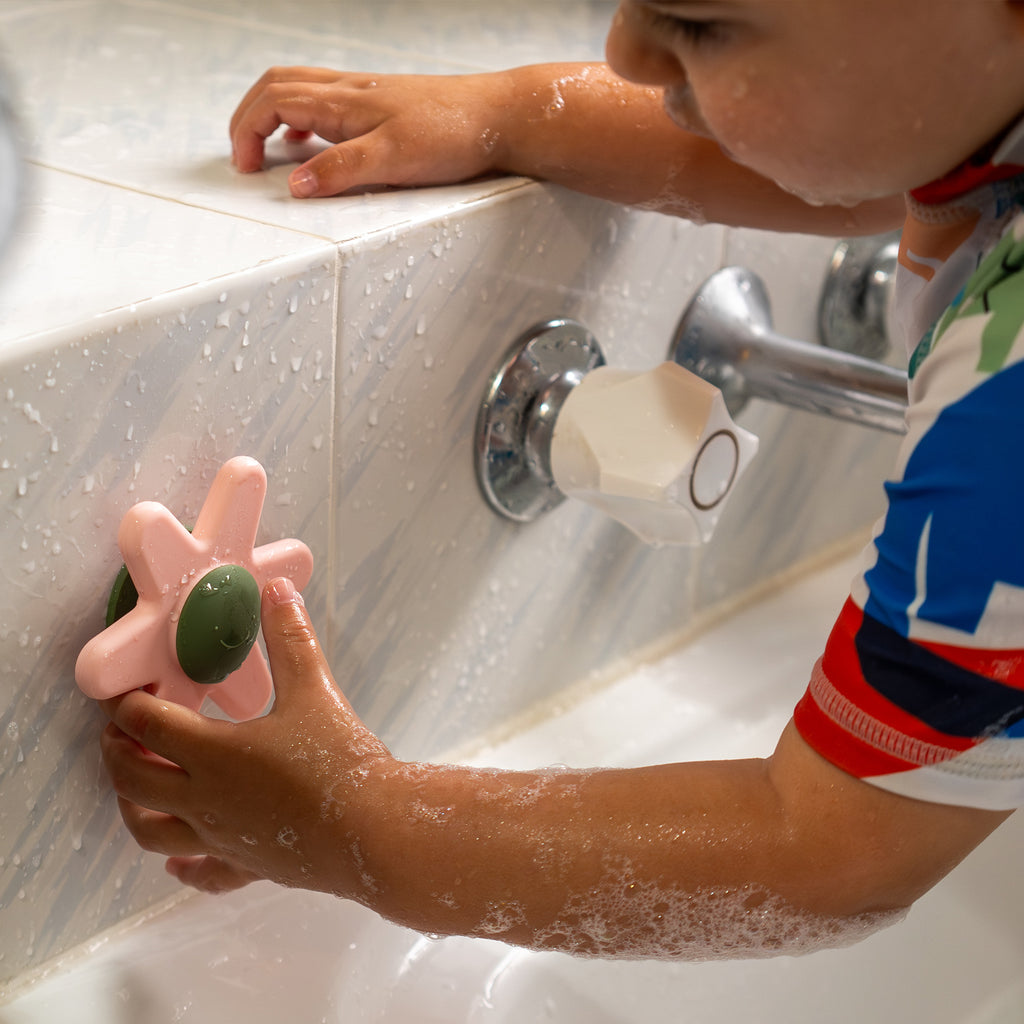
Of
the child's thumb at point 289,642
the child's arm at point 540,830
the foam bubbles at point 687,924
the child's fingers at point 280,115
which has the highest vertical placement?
the child's fingers at point 280,115

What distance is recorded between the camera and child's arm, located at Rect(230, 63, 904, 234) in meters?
0.64

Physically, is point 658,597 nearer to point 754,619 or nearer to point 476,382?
point 754,619

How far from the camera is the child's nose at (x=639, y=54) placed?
45cm

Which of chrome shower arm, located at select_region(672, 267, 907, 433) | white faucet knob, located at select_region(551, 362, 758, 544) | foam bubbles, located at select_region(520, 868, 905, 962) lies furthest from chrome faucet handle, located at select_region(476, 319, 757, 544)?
foam bubbles, located at select_region(520, 868, 905, 962)

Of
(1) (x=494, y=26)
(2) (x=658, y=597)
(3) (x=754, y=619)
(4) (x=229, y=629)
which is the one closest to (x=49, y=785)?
(4) (x=229, y=629)

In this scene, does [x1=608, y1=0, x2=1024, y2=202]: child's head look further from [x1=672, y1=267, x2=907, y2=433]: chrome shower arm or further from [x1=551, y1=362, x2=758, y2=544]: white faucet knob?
[x1=672, y1=267, x2=907, y2=433]: chrome shower arm

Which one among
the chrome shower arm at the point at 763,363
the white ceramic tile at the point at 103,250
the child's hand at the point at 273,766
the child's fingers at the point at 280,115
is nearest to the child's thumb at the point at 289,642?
the child's hand at the point at 273,766

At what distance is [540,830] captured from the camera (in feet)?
1.58

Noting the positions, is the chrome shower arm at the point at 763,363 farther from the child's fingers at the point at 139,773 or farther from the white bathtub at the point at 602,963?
the child's fingers at the point at 139,773

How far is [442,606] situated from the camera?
0.72m

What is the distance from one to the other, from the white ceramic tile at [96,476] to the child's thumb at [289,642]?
0.17 ft

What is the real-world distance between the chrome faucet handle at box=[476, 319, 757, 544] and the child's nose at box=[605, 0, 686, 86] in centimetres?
20

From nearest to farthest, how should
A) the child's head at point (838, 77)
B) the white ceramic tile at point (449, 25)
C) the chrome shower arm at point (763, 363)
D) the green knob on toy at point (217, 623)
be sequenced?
the child's head at point (838, 77) < the green knob on toy at point (217, 623) < the chrome shower arm at point (763, 363) < the white ceramic tile at point (449, 25)

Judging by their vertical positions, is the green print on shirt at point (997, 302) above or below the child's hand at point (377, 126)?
above
